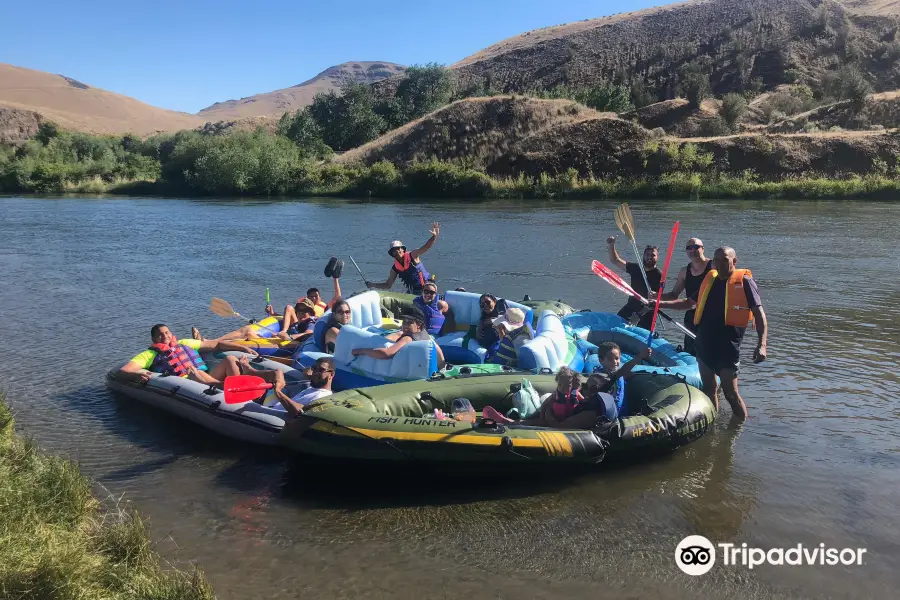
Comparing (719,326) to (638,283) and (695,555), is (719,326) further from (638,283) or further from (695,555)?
(638,283)

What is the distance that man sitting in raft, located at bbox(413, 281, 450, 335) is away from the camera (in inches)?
325

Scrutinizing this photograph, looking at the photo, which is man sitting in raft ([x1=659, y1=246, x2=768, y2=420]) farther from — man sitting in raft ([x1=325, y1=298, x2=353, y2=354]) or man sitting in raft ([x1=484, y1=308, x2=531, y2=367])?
man sitting in raft ([x1=325, y1=298, x2=353, y2=354])

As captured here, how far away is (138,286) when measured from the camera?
45.7ft

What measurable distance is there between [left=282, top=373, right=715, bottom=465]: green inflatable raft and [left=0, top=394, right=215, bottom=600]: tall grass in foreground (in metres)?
1.47

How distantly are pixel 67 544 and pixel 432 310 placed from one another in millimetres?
4881

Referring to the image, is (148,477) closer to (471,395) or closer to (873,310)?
(471,395)

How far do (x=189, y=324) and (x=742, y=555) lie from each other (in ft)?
28.8

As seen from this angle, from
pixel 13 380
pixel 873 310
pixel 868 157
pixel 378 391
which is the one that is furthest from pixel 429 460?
pixel 868 157

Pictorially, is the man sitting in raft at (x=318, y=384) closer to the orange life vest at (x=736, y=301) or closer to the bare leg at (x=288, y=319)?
the bare leg at (x=288, y=319)

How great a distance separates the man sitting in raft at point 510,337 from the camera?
7.20m

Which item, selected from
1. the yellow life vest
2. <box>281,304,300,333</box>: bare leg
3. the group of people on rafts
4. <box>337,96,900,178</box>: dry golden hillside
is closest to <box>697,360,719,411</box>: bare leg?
the group of people on rafts

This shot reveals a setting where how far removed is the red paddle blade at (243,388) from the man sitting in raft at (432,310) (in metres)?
2.33

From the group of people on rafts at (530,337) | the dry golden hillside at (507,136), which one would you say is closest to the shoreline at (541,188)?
the dry golden hillside at (507,136)

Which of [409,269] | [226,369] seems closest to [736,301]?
[409,269]
